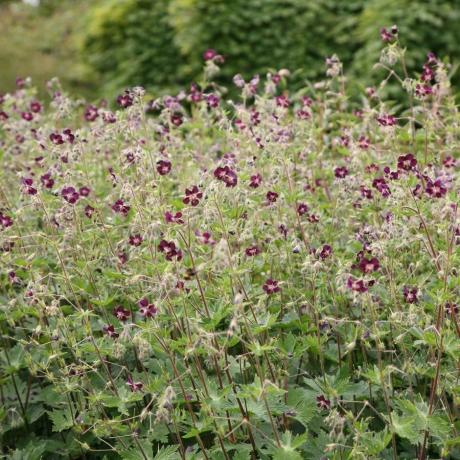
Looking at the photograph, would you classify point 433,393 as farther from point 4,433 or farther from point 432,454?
point 4,433

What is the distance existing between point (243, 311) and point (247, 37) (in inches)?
353

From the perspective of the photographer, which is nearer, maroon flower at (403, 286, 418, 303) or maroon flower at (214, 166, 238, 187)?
maroon flower at (214, 166, 238, 187)

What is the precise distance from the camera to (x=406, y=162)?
3.20m

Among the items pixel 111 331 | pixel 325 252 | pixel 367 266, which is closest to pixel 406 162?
pixel 325 252

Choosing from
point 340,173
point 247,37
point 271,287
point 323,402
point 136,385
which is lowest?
point 247,37

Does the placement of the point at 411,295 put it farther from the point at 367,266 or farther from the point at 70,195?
the point at 70,195

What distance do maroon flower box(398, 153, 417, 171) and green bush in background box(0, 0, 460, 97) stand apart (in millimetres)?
6668

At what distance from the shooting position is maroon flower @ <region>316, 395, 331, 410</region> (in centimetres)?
311

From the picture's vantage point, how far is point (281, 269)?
3.93 m

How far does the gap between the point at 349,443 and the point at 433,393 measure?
527mm

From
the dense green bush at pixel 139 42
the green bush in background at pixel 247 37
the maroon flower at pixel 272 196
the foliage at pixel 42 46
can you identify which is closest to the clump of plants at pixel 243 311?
the maroon flower at pixel 272 196

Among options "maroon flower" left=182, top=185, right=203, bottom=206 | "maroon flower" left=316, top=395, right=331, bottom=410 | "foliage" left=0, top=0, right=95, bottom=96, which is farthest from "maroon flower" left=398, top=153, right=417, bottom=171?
"foliage" left=0, top=0, right=95, bottom=96

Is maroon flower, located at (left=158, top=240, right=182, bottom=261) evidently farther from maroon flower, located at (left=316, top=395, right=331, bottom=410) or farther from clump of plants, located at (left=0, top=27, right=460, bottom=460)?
maroon flower, located at (left=316, top=395, right=331, bottom=410)

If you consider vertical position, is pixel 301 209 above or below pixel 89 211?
below
